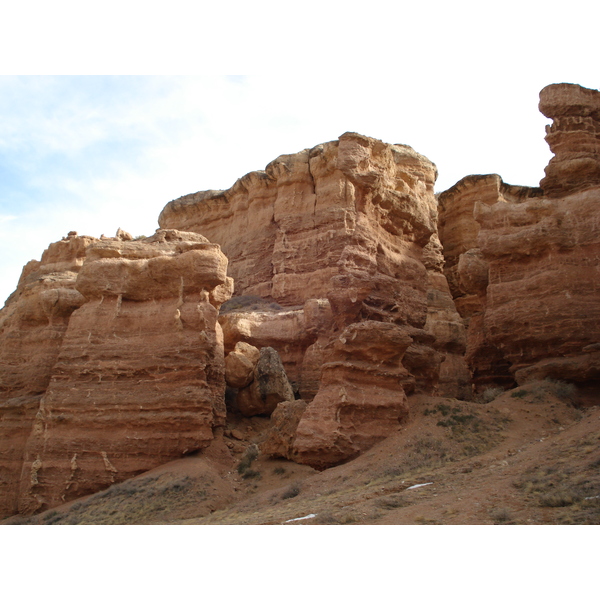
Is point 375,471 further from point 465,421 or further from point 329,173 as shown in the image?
point 329,173

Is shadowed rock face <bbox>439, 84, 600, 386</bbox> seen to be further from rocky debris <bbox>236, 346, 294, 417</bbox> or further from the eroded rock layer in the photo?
rocky debris <bbox>236, 346, 294, 417</bbox>

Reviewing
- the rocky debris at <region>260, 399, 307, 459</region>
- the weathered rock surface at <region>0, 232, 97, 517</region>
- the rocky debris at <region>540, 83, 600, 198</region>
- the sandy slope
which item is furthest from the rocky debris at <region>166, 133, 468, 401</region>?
the weathered rock surface at <region>0, 232, 97, 517</region>

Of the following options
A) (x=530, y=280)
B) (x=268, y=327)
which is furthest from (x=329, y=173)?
(x=530, y=280)

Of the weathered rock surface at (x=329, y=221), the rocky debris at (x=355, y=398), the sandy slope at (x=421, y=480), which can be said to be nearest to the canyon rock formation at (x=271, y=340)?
the rocky debris at (x=355, y=398)

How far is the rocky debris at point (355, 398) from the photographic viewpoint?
47.5 feet

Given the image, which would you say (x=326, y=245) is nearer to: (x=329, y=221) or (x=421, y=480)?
(x=329, y=221)

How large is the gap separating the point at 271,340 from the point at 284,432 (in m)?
7.66

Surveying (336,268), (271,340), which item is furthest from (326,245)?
(271,340)

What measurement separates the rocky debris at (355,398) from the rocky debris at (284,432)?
46 centimetres

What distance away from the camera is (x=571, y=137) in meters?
21.9

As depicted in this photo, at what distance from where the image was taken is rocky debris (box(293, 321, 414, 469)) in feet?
47.5

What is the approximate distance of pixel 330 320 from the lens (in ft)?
74.6

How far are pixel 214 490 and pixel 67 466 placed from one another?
4.54 meters

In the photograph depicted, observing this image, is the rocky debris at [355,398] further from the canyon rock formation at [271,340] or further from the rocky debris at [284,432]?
the rocky debris at [284,432]
